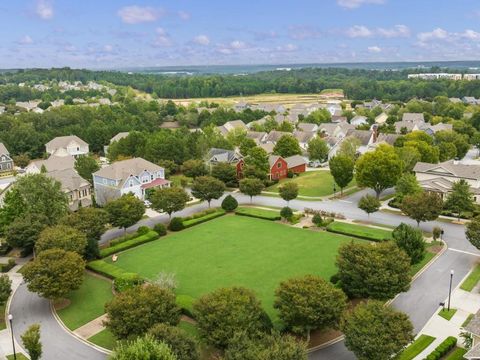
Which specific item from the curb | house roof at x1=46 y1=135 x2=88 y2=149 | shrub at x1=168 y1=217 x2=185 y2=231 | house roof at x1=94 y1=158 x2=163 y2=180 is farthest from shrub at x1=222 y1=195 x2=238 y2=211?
house roof at x1=46 y1=135 x2=88 y2=149

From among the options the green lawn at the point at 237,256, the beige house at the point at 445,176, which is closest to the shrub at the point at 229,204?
the green lawn at the point at 237,256

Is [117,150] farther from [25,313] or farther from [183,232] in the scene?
[25,313]

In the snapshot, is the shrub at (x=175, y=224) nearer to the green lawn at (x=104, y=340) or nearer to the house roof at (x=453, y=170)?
the green lawn at (x=104, y=340)

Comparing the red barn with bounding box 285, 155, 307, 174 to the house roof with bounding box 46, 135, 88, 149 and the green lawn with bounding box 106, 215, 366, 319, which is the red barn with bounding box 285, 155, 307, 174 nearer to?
the green lawn with bounding box 106, 215, 366, 319

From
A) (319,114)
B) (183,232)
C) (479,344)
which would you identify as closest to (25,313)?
(183,232)

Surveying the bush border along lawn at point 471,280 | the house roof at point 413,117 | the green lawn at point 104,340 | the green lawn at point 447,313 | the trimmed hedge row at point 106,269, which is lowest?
the green lawn at point 104,340
